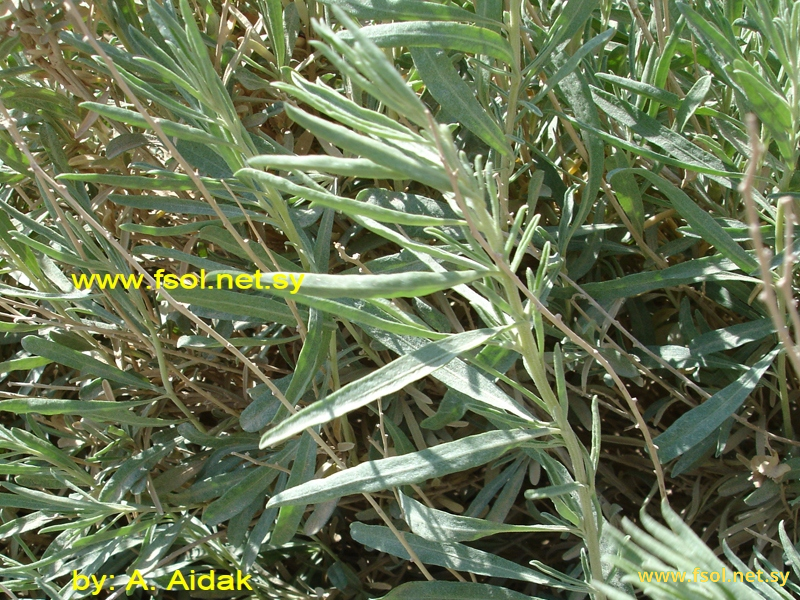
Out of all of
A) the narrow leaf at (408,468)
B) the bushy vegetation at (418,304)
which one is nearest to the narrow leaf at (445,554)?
the bushy vegetation at (418,304)

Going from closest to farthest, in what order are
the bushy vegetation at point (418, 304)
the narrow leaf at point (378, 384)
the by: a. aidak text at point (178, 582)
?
the narrow leaf at point (378, 384)
the bushy vegetation at point (418, 304)
the by: a. aidak text at point (178, 582)

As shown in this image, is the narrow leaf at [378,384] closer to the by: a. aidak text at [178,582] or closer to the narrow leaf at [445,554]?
the narrow leaf at [445,554]

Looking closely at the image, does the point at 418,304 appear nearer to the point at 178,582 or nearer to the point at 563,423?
the point at 563,423

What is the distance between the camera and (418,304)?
2.15ft

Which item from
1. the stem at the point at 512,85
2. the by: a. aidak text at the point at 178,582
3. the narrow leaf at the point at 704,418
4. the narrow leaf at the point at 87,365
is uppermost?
the stem at the point at 512,85

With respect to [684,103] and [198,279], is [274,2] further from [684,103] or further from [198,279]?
[684,103]

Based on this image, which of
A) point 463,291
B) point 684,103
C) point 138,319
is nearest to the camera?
point 463,291

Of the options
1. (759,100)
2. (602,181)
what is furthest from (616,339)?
(759,100)

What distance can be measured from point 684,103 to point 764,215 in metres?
0.12

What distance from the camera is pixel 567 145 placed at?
0.83 meters

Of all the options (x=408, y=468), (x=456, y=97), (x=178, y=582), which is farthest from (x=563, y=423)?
→ (x=178, y=582)

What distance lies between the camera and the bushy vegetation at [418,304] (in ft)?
1.87

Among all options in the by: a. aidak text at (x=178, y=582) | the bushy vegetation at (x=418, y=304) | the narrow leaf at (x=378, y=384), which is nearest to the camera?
the narrow leaf at (x=378, y=384)

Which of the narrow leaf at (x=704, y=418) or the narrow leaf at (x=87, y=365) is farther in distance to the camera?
the narrow leaf at (x=87, y=365)
